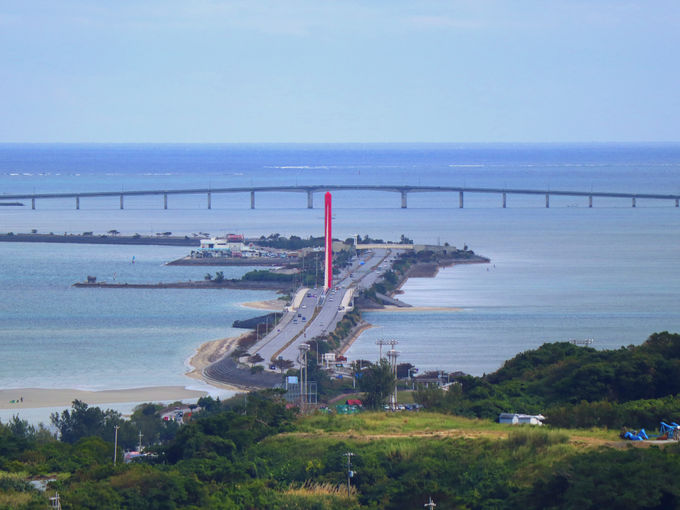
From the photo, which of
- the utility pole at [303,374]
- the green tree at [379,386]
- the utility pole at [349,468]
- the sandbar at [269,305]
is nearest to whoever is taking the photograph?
the utility pole at [349,468]

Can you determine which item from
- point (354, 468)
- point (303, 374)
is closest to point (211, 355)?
point (303, 374)

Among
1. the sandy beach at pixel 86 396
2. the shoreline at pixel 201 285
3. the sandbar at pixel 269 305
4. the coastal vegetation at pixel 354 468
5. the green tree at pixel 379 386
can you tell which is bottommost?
the sandy beach at pixel 86 396

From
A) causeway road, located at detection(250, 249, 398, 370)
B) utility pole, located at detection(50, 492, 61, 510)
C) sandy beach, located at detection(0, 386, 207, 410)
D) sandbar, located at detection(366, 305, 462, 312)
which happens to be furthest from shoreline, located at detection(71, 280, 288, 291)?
utility pole, located at detection(50, 492, 61, 510)

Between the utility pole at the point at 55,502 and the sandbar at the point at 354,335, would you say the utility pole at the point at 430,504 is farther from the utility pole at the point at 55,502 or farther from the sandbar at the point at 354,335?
the sandbar at the point at 354,335

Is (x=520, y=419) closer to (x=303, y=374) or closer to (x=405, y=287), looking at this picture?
(x=303, y=374)

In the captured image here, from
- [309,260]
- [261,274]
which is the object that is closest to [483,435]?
[261,274]

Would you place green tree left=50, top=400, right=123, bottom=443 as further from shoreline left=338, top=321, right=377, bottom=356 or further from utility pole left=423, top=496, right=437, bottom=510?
shoreline left=338, top=321, right=377, bottom=356

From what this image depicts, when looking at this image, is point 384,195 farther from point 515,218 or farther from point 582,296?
point 582,296

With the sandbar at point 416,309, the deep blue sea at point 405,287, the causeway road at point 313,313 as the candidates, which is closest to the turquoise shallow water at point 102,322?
the deep blue sea at point 405,287
